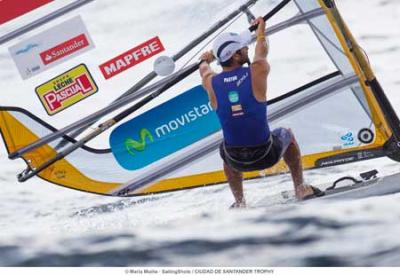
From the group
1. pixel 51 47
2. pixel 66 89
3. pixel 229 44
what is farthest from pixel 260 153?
pixel 51 47

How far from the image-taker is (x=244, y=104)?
10.0ft

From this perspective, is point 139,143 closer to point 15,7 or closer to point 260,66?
point 260,66

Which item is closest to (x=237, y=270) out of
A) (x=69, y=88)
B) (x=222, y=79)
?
(x=222, y=79)

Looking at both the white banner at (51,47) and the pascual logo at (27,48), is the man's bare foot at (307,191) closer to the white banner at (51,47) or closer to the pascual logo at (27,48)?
the white banner at (51,47)

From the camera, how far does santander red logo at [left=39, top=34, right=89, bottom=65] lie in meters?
3.35

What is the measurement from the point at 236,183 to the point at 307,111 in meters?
0.38

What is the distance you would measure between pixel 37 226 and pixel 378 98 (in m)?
1.43

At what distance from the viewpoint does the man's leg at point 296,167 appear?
3.16 meters

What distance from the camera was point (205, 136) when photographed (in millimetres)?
3279

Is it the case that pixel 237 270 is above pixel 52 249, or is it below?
below

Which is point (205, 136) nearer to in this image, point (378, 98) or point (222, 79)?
point (222, 79)

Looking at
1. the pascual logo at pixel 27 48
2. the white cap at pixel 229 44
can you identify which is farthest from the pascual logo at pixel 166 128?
the pascual logo at pixel 27 48

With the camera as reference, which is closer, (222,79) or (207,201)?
(222,79)

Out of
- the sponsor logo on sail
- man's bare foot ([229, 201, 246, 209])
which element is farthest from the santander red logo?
man's bare foot ([229, 201, 246, 209])
